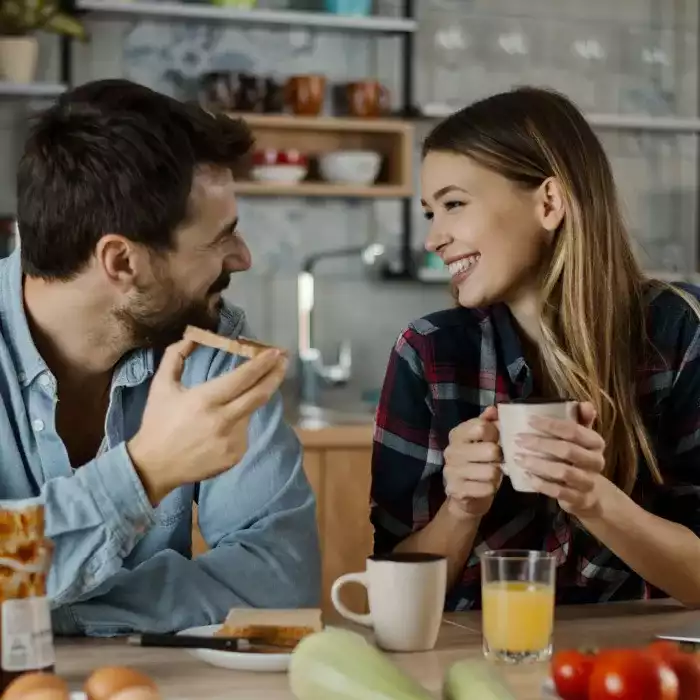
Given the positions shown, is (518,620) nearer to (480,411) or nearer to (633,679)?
(633,679)

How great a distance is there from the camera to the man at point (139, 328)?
1661 mm

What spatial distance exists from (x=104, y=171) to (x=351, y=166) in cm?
245

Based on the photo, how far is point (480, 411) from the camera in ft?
6.63

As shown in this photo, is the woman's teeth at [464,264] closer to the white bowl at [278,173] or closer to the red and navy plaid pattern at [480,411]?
the red and navy plaid pattern at [480,411]

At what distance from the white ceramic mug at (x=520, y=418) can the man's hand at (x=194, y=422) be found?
0.92ft

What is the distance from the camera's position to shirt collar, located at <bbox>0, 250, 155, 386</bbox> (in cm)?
174

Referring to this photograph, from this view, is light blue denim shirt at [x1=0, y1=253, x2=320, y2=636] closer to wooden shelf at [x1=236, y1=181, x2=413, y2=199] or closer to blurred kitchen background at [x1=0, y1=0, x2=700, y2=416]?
wooden shelf at [x1=236, y1=181, x2=413, y2=199]

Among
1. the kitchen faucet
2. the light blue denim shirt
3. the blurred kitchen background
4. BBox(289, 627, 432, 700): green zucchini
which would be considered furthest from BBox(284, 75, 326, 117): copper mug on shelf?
BBox(289, 627, 432, 700): green zucchini

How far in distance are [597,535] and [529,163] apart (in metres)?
0.57

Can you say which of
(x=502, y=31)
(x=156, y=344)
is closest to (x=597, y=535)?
(x=156, y=344)

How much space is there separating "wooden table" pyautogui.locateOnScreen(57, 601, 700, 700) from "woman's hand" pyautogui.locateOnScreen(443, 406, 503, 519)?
0.17 metres

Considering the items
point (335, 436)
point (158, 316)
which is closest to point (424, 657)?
point (158, 316)

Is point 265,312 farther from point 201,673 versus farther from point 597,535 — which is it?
point 201,673

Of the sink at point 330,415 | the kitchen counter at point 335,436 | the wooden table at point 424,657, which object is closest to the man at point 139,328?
the wooden table at point 424,657
